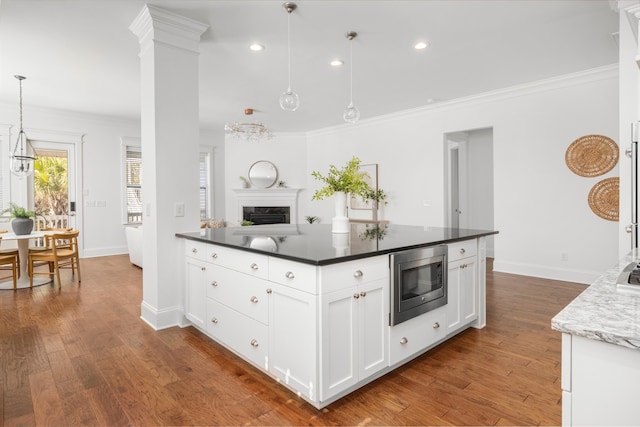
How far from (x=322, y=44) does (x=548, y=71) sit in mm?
2996

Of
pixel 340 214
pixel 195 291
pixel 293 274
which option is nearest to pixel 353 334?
pixel 293 274

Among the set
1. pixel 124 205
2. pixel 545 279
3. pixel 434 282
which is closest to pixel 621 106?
pixel 434 282

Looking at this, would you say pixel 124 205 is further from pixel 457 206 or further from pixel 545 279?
pixel 545 279

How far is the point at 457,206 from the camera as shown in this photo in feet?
23.5

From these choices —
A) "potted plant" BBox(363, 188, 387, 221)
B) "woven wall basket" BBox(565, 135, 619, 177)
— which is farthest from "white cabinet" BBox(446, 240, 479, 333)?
"potted plant" BBox(363, 188, 387, 221)

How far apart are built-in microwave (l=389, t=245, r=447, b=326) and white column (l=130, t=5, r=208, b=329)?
79.5 inches

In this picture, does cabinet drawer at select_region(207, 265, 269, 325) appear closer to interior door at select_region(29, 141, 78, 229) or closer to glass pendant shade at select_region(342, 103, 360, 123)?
glass pendant shade at select_region(342, 103, 360, 123)

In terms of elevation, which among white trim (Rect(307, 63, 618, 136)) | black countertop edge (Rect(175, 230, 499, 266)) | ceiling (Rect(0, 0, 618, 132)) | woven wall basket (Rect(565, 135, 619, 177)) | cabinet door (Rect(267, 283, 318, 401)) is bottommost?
cabinet door (Rect(267, 283, 318, 401))

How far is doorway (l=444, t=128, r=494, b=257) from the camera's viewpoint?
6859 mm

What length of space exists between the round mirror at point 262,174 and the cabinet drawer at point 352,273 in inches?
264

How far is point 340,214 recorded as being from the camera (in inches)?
112

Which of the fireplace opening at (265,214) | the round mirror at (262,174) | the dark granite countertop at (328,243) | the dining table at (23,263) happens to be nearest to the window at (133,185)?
the fireplace opening at (265,214)

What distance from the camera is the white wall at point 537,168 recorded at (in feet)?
15.0

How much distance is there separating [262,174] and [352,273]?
689cm
